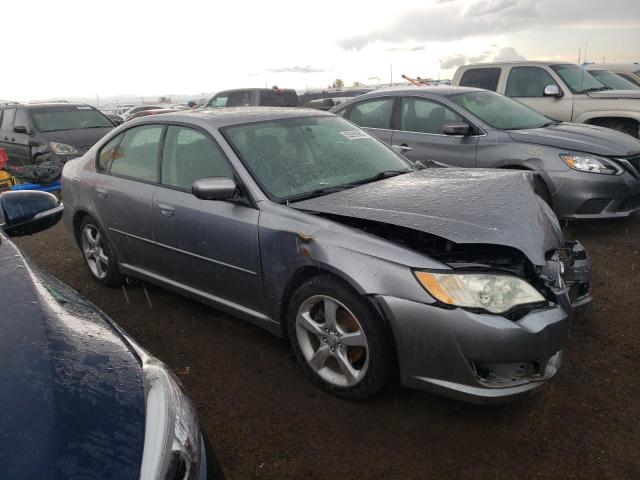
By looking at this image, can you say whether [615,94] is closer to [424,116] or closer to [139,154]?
[424,116]

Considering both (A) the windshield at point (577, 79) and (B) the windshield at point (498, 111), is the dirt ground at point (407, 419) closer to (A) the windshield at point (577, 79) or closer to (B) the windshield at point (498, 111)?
(B) the windshield at point (498, 111)

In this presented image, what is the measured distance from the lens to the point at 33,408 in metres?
1.30

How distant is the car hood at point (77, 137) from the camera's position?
9.23 m

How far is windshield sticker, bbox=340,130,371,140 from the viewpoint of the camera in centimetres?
387

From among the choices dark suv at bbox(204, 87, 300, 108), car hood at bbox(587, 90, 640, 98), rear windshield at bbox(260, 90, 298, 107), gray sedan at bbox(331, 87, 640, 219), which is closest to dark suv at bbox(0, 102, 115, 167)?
dark suv at bbox(204, 87, 300, 108)

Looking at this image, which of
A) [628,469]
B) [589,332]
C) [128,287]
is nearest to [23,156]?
[128,287]

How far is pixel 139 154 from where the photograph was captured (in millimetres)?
4023

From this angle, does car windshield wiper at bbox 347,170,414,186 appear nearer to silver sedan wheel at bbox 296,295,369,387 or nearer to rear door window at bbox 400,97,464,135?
silver sedan wheel at bbox 296,295,369,387

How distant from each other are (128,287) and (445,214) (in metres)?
3.07

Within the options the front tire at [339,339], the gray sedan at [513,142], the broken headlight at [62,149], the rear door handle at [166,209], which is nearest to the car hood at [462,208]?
the front tire at [339,339]

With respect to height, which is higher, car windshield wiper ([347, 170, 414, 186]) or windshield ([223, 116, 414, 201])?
windshield ([223, 116, 414, 201])

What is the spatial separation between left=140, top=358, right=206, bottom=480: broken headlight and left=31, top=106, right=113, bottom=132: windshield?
9.32 meters

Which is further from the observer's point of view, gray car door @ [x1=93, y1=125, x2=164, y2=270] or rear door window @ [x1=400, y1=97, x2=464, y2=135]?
rear door window @ [x1=400, y1=97, x2=464, y2=135]

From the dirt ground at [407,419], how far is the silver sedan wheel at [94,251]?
3.37ft
